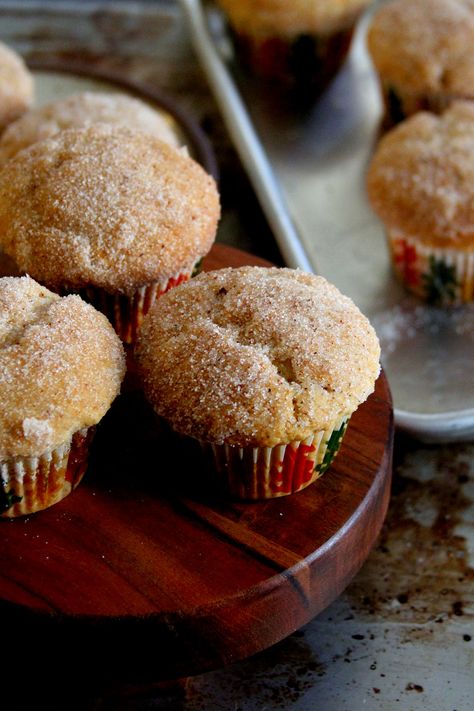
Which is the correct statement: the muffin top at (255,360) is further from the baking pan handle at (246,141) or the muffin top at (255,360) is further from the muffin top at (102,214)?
the baking pan handle at (246,141)

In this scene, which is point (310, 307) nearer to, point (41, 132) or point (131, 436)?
point (131, 436)

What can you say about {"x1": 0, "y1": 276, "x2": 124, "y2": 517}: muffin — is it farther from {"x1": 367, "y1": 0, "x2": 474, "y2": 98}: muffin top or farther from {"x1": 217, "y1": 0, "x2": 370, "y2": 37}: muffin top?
{"x1": 217, "y1": 0, "x2": 370, "y2": 37}: muffin top

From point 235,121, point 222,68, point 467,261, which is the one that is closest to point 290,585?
point 467,261

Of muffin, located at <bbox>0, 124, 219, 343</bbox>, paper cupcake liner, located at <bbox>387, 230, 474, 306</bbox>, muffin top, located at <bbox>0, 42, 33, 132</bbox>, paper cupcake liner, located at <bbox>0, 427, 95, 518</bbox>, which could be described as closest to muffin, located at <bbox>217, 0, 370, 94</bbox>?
muffin top, located at <bbox>0, 42, 33, 132</bbox>

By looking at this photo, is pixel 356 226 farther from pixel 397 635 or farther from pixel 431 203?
pixel 397 635

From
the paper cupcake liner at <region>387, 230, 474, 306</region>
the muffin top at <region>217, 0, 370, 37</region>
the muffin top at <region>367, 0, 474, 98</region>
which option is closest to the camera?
the paper cupcake liner at <region>387, 230, 474, 306</region>

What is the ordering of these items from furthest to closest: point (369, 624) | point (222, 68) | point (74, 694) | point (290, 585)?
point (222, 68) < point (369, 624) < point (74, 694) < point (290, 585)
